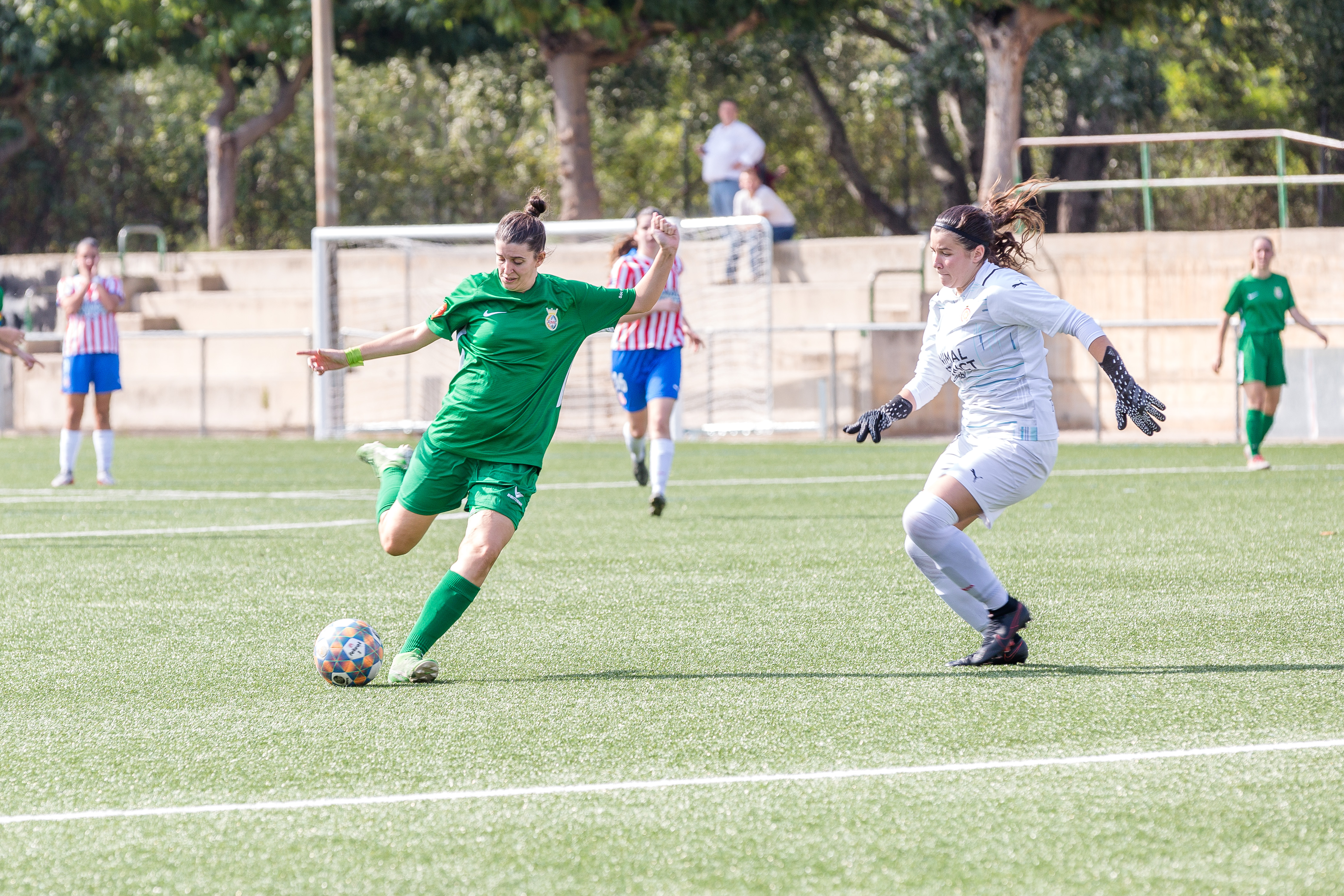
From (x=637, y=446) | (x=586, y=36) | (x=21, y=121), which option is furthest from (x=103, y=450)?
(x=21, y=121)

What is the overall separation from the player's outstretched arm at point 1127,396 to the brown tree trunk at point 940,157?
24.1 m

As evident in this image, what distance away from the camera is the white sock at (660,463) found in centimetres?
1138

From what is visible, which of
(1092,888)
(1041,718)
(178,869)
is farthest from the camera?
(1041,718)

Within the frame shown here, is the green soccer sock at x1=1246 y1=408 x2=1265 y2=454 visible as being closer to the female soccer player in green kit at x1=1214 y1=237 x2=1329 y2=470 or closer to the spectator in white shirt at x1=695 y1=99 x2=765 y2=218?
the female soccer player in green kit at x1=1214 y1=237 x2=1329 y2=470

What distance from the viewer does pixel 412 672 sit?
5.79 metres

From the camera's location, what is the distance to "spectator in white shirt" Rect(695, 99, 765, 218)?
22078 millimetres

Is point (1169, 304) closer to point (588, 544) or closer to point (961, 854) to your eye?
point (588, 544)

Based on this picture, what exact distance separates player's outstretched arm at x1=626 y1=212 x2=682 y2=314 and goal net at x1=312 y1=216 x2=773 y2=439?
1314cm

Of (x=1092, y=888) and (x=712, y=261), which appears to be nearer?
(x=1092, y=888)

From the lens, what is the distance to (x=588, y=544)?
388 inches

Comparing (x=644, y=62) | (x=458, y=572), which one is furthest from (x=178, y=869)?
(x=644, y=62)

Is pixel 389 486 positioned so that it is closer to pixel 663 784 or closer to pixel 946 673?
pixel 946 673

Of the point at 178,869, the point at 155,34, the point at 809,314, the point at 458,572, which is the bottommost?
the point at 178,869

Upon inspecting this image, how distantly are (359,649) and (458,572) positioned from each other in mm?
439
